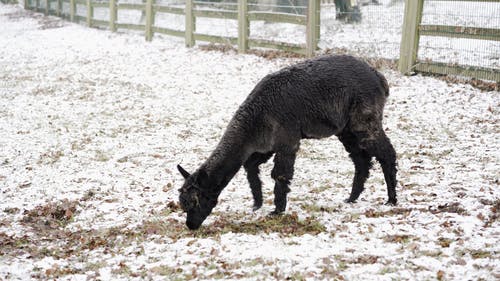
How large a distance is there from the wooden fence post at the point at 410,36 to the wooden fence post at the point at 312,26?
2.65m

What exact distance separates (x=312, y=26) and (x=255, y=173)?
26.5ft

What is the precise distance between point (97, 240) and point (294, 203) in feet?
7.95

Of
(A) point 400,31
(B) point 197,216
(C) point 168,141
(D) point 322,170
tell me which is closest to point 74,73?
(C) point 168,141

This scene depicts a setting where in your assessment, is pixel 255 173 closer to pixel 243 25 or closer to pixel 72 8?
pixel 243 25

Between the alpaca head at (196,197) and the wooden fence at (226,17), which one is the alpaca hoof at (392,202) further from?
the wooden fence at (226,17)

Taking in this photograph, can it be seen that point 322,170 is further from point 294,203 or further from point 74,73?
point 74,73

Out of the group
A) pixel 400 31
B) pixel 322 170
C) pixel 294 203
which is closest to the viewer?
pixel 294 203

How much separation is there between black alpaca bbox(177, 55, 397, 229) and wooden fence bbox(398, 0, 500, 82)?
5.11 meters

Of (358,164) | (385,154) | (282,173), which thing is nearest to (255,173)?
(282,173)

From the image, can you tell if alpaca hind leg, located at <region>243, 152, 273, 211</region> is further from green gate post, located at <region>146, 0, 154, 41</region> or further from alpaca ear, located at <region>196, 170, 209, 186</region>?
green gate post, located at <region>146, 0, 154, 41</region>

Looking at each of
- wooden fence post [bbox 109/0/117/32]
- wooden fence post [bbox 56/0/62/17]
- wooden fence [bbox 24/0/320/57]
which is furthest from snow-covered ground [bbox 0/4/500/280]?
wooden fence post [bbox 56/0/62/17]

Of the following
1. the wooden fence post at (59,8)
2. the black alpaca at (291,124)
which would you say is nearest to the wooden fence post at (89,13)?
the wooden fence post at (59,8)

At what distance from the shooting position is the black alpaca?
587 centimetres

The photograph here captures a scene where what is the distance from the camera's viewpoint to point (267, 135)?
19.6 ft
